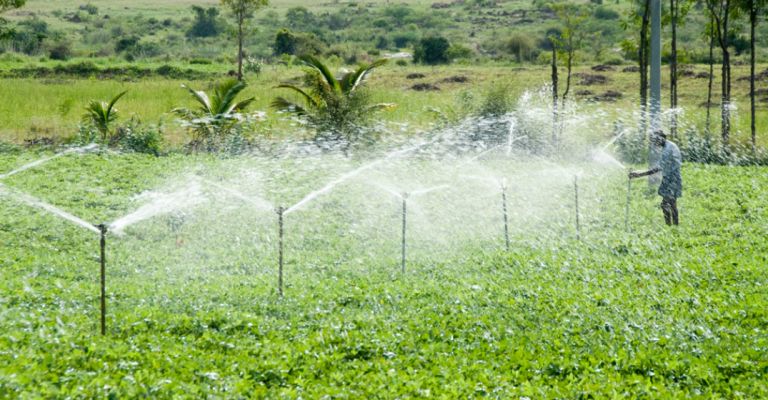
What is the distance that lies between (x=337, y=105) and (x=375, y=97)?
10.7 meters

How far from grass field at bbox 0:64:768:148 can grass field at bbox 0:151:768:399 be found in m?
11.0

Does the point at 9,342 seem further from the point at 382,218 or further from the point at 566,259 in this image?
the point at 382,218

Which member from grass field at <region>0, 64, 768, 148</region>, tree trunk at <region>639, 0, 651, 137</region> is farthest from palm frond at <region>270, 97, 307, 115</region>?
tree trunk at <region>639, 0, 651, 137</region>

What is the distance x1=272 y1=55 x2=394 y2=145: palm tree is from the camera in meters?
21.4

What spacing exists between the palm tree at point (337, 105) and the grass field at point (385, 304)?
272 inches

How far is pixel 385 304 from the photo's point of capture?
824cm

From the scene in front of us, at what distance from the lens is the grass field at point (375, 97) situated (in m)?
25.0

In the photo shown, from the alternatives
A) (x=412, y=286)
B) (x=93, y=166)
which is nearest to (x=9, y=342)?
(x=412, y=286)

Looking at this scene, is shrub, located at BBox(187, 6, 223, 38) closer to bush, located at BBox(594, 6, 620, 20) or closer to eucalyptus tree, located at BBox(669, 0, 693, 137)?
bush, located at BBox(594, 6, 620, 20)

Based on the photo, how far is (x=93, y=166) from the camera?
17.7 m

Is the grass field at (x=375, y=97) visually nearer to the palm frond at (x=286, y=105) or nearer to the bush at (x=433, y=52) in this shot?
the palm frond at (x=286, y=105)

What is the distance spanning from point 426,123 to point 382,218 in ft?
41.4

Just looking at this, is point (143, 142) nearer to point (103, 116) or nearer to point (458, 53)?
point (103, 116)

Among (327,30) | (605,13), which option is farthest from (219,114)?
(605,13)
